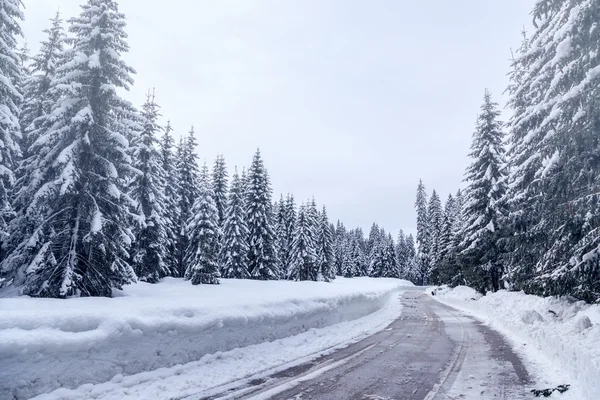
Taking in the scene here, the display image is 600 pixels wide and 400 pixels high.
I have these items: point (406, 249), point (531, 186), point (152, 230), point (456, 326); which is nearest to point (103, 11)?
point (152, 230)

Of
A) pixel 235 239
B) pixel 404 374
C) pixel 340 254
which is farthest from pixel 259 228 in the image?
pixel 340 254

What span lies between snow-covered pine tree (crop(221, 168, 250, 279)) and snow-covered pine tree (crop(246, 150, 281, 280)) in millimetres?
945

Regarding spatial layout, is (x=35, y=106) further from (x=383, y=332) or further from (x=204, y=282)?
(x=383, y=332)

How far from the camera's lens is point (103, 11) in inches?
625

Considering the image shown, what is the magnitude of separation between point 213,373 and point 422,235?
80.3 metres

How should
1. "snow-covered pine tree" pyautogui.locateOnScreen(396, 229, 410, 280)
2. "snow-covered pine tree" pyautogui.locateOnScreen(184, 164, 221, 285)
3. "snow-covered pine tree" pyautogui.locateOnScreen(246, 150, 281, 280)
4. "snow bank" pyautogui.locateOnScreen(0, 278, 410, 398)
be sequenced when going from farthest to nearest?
1. "snow-covered pine tree" pyautogui.locateOnScreen(396, 229, 410, 280)
2. "snow-covered pine tree" pyautogui.locateOnScreen(246, 150, 281, 280)
3. "snow-covered pine tree" pyautogui.locateOnScreen(184, 164, 221, 285)
4. "snow bank" pyautogui.locateOnScreen(0, 278, 410, 398)

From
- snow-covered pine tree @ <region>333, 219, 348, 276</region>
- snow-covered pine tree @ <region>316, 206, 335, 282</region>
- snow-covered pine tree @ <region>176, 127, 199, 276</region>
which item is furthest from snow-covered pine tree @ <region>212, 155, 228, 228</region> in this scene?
snow-covered pine tree @ <region>333, 219, 348, 276</region>

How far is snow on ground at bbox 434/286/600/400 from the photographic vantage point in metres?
6.97

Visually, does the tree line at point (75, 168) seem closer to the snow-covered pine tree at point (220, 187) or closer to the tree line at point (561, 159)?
the tree line at point (561, 159)

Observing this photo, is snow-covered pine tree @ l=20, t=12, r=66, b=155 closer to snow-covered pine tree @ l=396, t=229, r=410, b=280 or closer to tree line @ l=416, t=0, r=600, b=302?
tree line @ l=416, t=0, r=600, b=302

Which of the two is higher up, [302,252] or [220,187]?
[220,187]

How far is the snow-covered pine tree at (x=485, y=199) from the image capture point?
2562 cm

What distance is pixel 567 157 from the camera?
35.4ft

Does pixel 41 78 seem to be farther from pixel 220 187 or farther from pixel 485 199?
pixel 485 199
